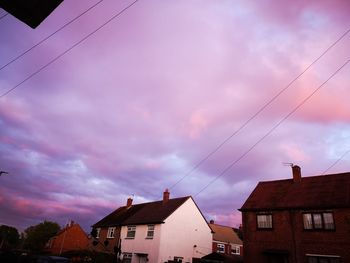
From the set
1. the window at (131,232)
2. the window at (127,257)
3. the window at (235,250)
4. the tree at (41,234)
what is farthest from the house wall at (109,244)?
the tree at (41,234)

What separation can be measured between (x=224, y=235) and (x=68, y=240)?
103 ft

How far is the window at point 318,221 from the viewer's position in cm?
2569

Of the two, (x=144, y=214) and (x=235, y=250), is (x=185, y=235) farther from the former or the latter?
(x=235, y=250)

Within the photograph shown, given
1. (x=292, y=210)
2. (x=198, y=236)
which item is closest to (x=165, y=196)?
(x=198, y=236)

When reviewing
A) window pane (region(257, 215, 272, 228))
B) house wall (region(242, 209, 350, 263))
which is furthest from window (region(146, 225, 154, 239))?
window pane (region(257, 215, 272, 228))

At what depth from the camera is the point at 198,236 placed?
136ft

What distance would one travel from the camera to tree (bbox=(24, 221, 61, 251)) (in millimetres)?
92812

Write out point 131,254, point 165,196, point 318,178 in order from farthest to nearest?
point 165,196 < point 131,254 < point 318,178

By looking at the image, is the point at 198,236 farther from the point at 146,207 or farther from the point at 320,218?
the point at 320,218

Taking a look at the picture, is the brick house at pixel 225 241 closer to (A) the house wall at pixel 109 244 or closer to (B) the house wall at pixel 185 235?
(B) the house wall at pixel 185 235

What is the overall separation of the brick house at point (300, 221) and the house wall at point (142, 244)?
449 inches

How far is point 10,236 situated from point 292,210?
441 ft

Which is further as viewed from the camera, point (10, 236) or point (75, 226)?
point (10, 236)

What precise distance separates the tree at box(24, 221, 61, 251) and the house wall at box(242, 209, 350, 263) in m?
77.2
